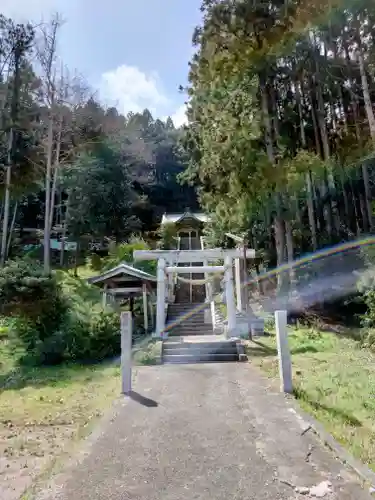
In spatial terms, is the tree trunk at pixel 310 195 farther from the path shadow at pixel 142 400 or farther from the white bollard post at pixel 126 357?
the path shadow at pixel 142 400

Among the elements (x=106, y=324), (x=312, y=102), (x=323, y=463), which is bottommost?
(x=323, y=463)

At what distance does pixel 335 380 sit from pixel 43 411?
16.8ft

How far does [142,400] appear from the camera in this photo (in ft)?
20.6

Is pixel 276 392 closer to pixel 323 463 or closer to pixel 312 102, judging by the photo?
pixel 323 463

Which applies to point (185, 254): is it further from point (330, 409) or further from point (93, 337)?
point (330, 409)

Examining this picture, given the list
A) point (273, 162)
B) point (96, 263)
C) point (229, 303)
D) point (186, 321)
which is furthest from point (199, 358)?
point (96, 263)

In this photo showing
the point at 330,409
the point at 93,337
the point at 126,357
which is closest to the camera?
the point at 330,409

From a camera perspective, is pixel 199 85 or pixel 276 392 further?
pixel 199 85

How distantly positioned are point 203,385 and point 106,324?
491 cm

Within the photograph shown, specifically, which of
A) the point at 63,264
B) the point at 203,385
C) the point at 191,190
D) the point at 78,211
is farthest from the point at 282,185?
the point at 191,190

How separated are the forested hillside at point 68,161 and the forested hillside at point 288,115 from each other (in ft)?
22.5

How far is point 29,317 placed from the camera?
11.1 m

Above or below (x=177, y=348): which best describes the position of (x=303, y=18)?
above

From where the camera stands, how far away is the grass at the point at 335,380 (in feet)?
14.7
